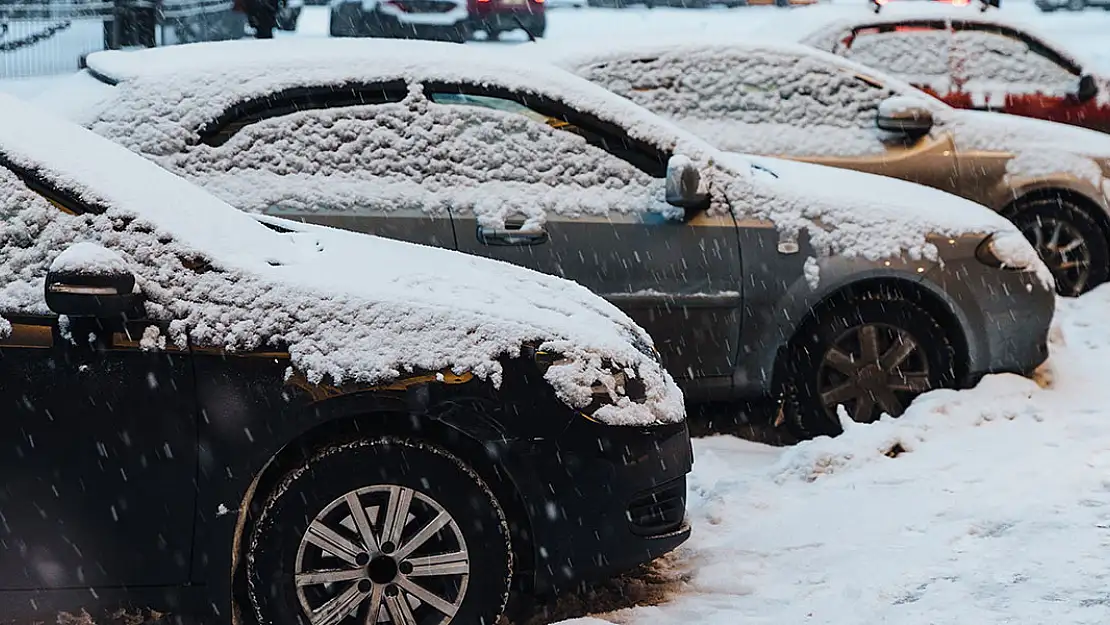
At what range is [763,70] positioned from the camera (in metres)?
8.39

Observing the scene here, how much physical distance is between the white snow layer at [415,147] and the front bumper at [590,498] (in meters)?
1.92

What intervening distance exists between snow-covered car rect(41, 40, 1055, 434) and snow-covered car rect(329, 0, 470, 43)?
12.5m

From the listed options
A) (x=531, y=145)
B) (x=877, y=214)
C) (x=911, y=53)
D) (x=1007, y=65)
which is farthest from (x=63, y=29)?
(x=877, y=214)

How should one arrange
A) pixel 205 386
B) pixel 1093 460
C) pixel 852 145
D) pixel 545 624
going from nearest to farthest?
pixel 205 386
pixel 545 624
pixel 1093 460
pixel 852 145

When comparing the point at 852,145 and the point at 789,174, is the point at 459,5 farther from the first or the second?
the point at 789,174

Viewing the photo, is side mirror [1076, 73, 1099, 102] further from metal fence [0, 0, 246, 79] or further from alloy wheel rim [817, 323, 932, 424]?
metal fence [0, 0, 246, 79]

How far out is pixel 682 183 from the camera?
19.6 ft

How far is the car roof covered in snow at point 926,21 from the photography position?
1003 cm

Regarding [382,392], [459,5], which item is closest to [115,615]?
[382,392]

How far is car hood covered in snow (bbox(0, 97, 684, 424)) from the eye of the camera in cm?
400

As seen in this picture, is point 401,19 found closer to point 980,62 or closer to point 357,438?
point 980,62

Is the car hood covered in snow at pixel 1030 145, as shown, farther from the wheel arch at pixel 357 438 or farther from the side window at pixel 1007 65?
the wheel arch at pixel 357 438

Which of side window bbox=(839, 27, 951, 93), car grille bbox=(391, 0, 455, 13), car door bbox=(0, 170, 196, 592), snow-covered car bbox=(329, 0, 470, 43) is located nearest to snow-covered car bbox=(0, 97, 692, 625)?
car door bbox=(0, 170, 196, 592)

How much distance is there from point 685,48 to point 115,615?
5.33 meters
